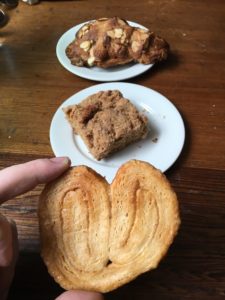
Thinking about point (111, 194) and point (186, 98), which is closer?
point (111, 194)

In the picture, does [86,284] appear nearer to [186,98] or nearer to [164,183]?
[164,183]

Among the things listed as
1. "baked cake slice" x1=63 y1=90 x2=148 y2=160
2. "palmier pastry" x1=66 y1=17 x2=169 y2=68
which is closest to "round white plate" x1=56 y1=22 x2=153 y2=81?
"palmier pastry" x1=66 y1=17 x2=169 y2=68

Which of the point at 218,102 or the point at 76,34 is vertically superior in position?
the point at 76,34

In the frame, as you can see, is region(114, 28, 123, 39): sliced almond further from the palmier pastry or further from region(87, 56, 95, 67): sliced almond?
region(87, 56, 95, 67): sliced almond

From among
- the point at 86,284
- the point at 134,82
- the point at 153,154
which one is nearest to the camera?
the point at 86,284

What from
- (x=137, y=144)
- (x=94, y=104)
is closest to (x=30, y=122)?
(x=94, y=104)

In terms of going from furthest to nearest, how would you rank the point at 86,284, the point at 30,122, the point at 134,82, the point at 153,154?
the point at 134,82
the point at 30,122
the point at 153,154
the point at 86,284
